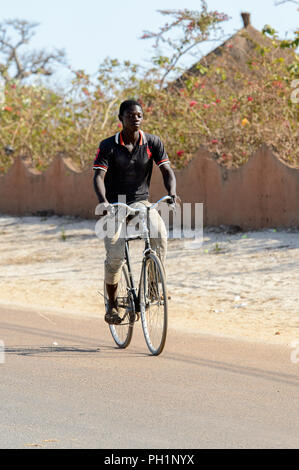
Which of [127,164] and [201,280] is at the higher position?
[127,164]

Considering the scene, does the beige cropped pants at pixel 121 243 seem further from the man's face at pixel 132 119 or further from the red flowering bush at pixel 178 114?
the red flowering bush at pixel 178 114

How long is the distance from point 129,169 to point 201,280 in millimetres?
4943

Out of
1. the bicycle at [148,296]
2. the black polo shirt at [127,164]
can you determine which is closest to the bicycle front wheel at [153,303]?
the bicycle at [148,296]

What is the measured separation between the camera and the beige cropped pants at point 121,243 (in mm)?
7059

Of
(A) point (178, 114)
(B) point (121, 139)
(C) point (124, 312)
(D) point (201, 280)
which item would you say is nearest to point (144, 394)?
(C) point (124, 312)

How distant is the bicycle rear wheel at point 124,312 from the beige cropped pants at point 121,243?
0.29ft

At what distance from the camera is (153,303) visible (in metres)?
7.04

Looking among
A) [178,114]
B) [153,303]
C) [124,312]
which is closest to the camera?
[153,303]

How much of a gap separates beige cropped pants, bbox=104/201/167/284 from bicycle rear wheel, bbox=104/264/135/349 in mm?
88

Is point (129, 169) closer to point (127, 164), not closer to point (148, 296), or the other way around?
point (127, 164)
